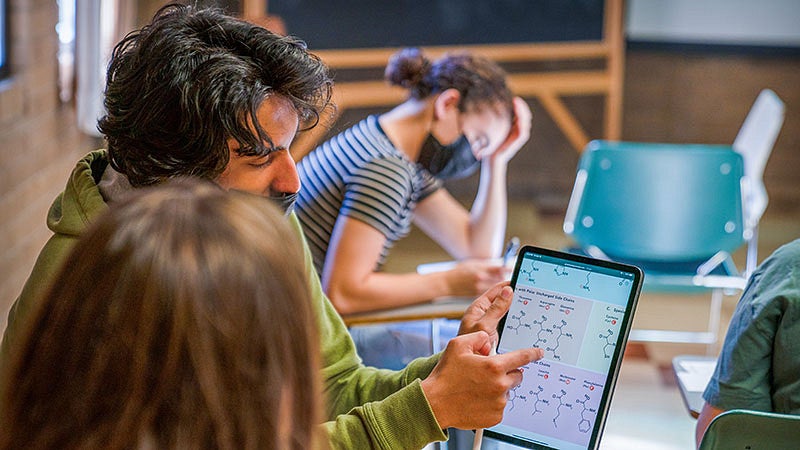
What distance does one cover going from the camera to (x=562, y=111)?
17.2ft

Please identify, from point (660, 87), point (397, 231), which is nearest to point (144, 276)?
point (397, 231)

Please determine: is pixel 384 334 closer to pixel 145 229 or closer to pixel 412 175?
pixel 412 175

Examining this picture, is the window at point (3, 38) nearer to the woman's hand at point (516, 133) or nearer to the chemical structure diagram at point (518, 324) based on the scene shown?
the woman's hand at point (516, 133)

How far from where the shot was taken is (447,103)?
2344 millimetres

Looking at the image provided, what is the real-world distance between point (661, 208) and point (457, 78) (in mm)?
1321

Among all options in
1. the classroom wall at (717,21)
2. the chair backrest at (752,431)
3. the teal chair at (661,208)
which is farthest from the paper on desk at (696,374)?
the classroom wall at (717,21)

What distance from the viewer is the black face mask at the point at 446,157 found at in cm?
238

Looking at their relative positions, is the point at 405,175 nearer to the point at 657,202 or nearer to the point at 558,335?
the point at 558,335

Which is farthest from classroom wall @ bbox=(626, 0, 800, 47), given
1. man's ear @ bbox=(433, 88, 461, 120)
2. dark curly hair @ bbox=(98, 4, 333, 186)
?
dark curly hair @ bbox=(98, 4, 333, 186)

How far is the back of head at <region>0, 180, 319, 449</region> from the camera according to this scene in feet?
1.99

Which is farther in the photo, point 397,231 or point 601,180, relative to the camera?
point 601,180

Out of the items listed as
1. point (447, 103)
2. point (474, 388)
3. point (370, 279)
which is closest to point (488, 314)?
point (474, 388)

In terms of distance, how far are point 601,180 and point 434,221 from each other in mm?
1029

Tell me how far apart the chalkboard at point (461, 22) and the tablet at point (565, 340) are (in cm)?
391
